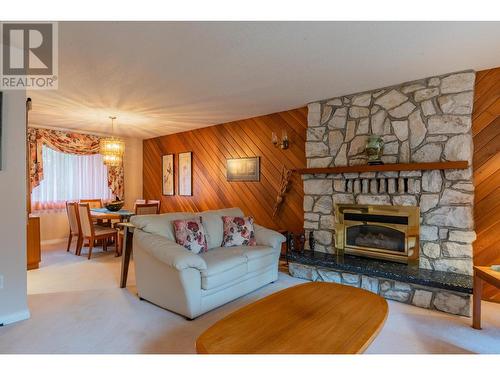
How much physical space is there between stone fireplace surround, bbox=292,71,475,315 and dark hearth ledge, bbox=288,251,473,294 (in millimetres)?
199

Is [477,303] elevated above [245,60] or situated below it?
below

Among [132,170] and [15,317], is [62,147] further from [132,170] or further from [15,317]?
[15,317]

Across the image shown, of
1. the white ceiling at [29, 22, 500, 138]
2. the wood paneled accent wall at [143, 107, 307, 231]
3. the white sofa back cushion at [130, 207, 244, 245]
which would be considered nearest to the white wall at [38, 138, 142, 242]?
the wood paneled accent wall at [143, 107, 307, 231]

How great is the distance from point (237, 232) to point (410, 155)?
7.16 feet

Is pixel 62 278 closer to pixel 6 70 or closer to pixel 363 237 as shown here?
pixel 6 70

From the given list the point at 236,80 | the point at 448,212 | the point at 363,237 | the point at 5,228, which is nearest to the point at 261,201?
the point at 363,237

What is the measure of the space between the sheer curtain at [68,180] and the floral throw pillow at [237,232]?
394cm

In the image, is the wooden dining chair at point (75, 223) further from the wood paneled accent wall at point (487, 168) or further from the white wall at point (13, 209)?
the wood paneled accent wall at point (487, 168)

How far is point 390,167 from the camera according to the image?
3.23 m

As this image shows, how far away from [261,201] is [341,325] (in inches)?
124

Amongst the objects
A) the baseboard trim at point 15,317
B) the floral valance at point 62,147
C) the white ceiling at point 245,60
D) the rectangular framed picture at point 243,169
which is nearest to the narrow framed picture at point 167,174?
the floral valance at point 62,147

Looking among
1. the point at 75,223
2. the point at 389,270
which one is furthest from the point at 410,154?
the point at 75,223

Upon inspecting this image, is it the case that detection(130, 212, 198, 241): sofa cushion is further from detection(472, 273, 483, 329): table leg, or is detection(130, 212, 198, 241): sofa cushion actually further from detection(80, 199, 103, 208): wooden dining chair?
detection(80, 199, 103, 208): wooden dining chair
